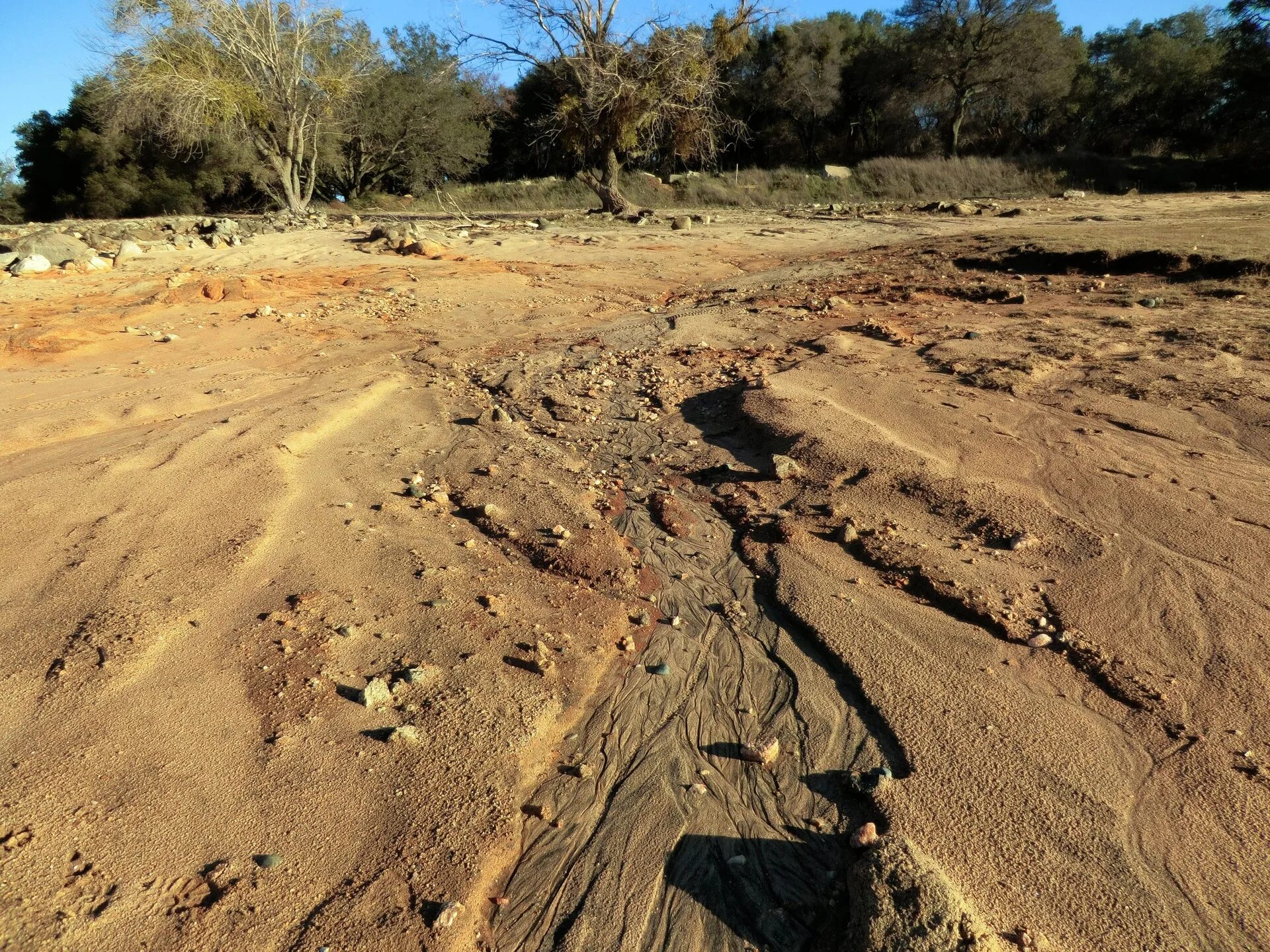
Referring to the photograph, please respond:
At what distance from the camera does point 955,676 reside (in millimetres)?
2543

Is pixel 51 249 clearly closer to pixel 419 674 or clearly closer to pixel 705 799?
pixel 419 674

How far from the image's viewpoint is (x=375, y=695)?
2.46 meters

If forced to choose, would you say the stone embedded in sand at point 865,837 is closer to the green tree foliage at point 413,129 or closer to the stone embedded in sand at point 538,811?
the stone embedded in sand at point 538,811

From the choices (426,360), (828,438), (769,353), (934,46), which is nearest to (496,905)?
(828,438)

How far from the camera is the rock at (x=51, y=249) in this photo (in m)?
10.3

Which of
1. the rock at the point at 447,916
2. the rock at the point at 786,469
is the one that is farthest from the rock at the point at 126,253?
the rock at the point at 447,916

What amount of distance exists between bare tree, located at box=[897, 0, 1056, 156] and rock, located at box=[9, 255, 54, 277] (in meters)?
23.8

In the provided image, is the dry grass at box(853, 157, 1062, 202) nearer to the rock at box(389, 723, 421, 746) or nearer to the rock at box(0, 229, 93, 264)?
the rock at box(0, 229, 93, 264)

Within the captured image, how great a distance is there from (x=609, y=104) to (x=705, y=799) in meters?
14.7

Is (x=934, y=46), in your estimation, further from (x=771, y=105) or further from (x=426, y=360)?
(x=426, y=360)

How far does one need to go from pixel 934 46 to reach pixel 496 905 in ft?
93.2

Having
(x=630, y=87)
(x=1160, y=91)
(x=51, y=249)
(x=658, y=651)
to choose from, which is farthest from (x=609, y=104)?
(x=1160, y=91)

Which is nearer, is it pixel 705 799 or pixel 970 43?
pixel 705 799

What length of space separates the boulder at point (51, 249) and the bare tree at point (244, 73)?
710cm
